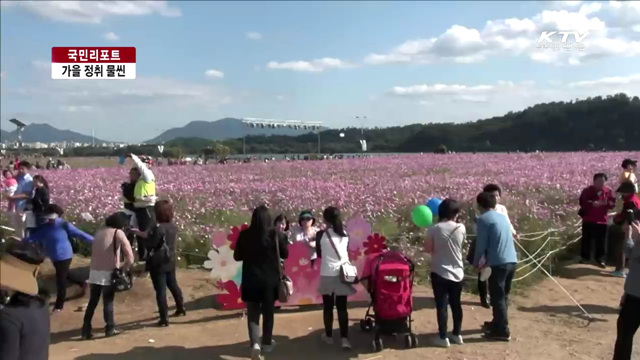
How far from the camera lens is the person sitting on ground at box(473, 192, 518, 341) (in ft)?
23.6

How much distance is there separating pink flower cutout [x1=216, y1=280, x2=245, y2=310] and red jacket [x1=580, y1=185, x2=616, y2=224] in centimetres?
670

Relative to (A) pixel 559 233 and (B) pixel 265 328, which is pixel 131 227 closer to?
(B) pixel 265 328

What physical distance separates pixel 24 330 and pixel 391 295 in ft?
13.8

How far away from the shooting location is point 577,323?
845 cm

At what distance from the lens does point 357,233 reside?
8734mm

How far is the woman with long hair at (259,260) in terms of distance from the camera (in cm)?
668

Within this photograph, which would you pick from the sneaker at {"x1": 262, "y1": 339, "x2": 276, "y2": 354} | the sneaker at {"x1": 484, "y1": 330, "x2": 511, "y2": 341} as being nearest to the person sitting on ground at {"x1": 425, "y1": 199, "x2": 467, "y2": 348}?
the sneaker at {"x1": 484, "y1": 330, "x2": 511, "y2": 341}

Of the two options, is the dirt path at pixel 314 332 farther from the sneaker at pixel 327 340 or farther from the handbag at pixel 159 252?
the handbag at pixel 159 252

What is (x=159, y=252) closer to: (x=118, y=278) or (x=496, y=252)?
(x=118, y=278)

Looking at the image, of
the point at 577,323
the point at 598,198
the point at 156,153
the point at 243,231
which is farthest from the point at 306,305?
the point at 156,153

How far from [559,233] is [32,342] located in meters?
10.9

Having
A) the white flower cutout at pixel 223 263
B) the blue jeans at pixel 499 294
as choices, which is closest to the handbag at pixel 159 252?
the white flower cutout at pixel 223 263

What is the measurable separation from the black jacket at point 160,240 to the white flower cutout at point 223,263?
699 mm

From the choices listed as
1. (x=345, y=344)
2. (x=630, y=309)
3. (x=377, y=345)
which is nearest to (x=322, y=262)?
(x=345, y=344)
